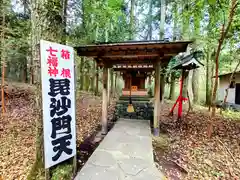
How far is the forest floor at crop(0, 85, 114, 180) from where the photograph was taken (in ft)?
11.3

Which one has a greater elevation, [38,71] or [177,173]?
[38,71]

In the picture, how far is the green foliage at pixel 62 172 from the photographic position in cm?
253

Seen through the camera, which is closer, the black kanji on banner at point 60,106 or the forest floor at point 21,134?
the black kanji on banner at point 60,106

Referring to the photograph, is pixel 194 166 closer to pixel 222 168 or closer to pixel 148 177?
pixel 222 168

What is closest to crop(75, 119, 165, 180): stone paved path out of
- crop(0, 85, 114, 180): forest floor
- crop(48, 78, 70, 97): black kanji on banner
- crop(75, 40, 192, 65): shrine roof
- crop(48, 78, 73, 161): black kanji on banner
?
crop(0, 85, 114, 180): forest floor

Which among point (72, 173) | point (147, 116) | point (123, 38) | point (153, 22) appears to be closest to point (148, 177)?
point (72, 173)

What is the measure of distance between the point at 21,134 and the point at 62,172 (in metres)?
3.31

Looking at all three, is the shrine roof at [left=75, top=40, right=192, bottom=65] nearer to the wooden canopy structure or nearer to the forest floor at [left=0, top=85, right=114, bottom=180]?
→ the wooden canopy structure

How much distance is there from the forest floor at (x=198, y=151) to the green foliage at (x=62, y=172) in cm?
189

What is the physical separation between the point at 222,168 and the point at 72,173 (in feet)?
10.8

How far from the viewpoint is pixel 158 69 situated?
16.2 ft

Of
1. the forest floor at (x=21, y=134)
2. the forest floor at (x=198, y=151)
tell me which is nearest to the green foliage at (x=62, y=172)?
the forest floor at (x=21, y=134)

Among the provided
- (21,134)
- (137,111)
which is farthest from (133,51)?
(21,134)

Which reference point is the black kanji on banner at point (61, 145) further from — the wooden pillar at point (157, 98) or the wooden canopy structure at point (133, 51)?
the wooden pillar at point (157, 98)
